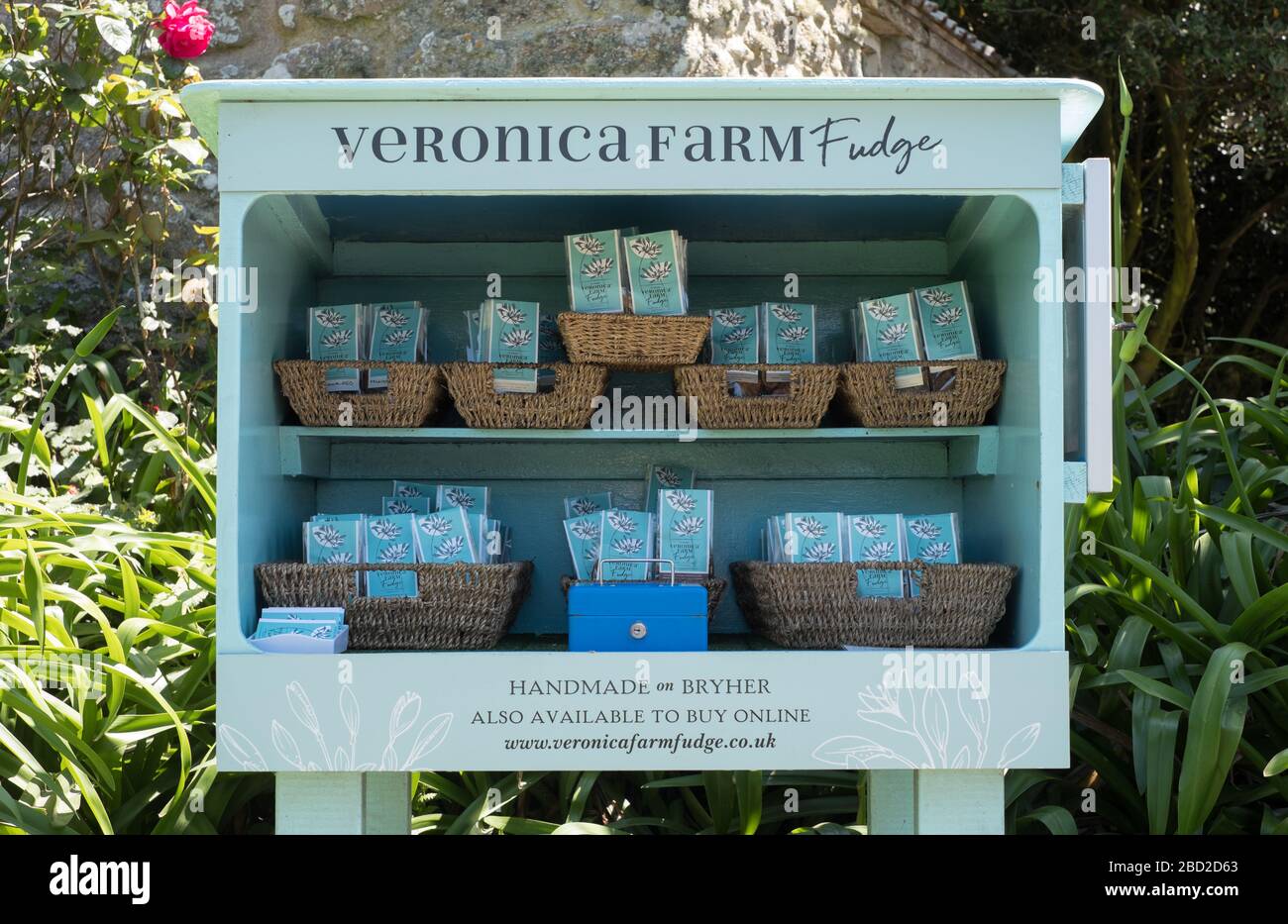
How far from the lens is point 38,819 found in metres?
2.43

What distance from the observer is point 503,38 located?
3.75 meters

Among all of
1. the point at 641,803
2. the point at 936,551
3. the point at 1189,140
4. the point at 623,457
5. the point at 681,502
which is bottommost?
the point at 641,803

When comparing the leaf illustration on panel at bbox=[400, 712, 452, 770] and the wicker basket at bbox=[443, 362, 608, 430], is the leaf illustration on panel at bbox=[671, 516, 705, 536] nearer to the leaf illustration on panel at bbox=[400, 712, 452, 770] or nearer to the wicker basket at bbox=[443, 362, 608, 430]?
the wicker basket at bbox=[443, 362, 608, 430]

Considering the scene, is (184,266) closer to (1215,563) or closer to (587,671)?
(587,671)

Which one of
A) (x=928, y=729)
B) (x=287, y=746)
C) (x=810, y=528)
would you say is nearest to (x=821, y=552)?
(x=810, y=528)

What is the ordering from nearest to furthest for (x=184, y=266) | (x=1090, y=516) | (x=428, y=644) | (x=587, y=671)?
(x=587, y=671), (x=428, y=644), (x=1090, y=516), (x=184, y=266)

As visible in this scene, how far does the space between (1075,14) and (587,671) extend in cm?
435

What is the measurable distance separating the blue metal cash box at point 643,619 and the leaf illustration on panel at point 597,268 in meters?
0.69

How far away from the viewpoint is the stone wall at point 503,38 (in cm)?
370

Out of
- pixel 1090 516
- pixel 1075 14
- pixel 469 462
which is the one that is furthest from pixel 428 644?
pixel 1075 14

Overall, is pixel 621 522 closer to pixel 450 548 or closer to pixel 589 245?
pixel 450 548

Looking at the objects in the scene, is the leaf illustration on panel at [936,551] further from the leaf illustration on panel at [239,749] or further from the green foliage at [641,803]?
the leaf illustration on panel at [239,749]

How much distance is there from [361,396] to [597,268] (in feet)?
1.86

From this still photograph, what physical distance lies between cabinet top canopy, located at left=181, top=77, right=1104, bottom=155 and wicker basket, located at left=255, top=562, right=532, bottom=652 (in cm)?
89
